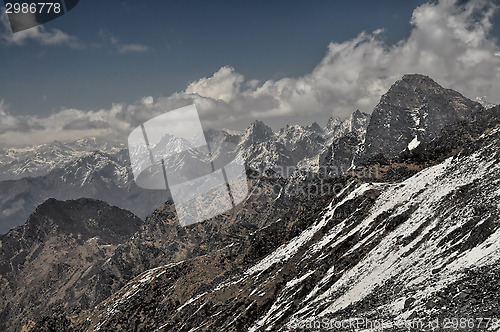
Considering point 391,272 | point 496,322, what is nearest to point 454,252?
point 391,272

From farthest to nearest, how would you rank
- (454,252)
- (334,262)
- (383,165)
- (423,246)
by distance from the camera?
(383,165) → (334,262) → (423,246) → (454,252)

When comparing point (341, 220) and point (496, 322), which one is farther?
point (341, 220)

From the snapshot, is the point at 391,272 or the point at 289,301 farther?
the point at 289,301

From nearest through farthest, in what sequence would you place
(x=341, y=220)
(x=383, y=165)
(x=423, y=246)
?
(x=423, y=246), (x=341, y=220), (x=383, y=165)

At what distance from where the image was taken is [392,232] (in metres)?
48.2

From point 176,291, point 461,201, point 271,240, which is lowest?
point 176,291

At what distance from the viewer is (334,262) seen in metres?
53.0

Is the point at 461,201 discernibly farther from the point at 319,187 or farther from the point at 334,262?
the point at 319,187

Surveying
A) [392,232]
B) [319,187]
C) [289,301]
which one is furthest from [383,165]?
[289,301]

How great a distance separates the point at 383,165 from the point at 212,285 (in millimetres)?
60590

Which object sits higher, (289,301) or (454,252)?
(454,252)

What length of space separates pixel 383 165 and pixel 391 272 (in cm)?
6130

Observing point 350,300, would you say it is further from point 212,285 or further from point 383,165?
point 383,165

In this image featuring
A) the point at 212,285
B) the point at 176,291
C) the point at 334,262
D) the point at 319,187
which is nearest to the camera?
the point at 334,262
